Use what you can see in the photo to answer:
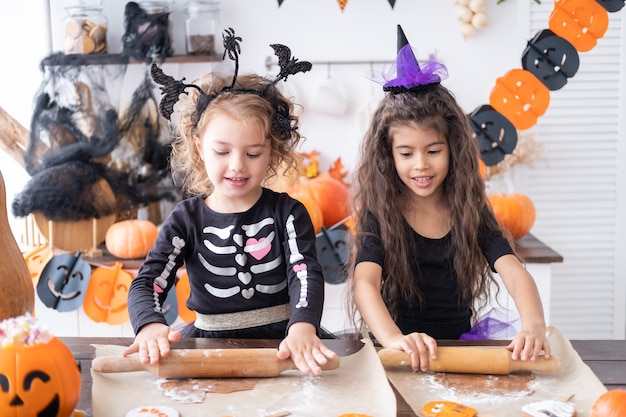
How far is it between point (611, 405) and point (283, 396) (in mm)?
446

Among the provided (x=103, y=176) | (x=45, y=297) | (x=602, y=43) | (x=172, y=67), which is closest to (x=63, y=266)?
(x=45, y=297)

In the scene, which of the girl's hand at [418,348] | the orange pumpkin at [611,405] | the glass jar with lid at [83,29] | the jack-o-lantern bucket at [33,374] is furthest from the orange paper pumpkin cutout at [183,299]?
the orange pumpkin at [611,405]

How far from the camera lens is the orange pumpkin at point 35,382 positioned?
37.1 inches

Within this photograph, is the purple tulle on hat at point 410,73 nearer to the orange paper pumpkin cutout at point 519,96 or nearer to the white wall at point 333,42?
the orange paper pumpkin cutout at point 519,96

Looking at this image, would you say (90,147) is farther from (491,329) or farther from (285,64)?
(491,329)

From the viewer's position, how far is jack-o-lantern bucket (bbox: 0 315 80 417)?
0.94 m

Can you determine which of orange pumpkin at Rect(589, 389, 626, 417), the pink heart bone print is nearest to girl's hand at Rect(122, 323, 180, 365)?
the pink heart bone print

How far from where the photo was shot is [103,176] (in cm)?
272

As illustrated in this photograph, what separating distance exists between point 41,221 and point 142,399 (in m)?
1.70

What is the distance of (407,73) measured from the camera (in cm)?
160

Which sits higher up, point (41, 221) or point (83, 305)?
point (41, 221)

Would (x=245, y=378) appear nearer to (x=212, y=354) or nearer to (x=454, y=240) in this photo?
(x=212, y=354)

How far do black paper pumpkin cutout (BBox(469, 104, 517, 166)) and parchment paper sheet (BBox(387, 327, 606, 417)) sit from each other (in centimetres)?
132

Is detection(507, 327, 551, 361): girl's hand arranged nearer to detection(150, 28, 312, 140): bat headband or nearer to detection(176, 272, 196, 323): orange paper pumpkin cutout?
detection(150, 28, 312, 140): bat headband
